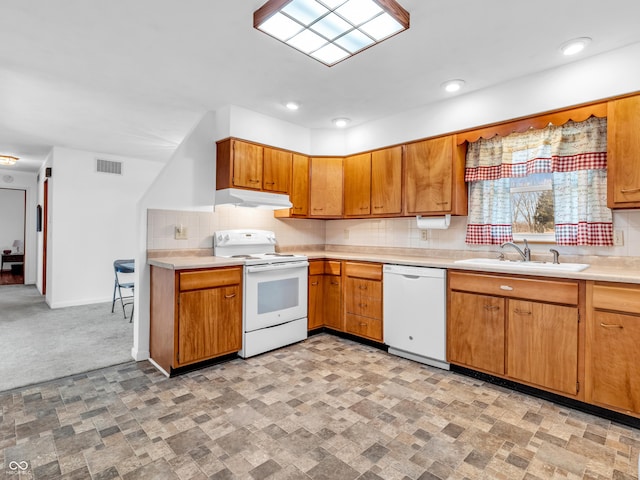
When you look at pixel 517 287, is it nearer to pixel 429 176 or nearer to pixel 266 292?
pixel 429 176

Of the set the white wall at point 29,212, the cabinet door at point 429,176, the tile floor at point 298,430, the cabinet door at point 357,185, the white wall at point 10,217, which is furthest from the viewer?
the white wall at point 10,217

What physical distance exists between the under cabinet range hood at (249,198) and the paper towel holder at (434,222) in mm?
1392

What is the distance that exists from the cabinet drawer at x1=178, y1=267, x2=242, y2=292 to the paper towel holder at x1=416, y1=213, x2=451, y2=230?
1.84 m

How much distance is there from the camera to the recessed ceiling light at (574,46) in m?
2.18

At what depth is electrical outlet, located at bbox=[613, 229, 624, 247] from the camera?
8.04ft

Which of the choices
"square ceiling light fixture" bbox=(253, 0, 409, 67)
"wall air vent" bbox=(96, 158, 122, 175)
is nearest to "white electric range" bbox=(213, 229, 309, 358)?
"square ceiling light fixture" bbox=(253, 0, 409, 67)

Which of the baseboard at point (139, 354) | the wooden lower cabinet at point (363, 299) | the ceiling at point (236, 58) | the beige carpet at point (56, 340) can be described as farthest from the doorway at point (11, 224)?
the wooden lower cabinet at point (363, 299)

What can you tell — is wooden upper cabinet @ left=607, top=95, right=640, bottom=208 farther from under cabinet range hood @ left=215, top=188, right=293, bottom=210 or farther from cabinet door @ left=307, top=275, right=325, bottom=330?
under cabinet range hood @ left=215, top=188, right=293, bottom=210

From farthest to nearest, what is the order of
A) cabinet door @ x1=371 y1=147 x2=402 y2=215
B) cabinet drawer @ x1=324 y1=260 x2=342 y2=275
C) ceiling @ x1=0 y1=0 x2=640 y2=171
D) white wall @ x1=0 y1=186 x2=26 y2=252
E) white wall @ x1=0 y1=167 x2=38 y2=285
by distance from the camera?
white wall @ x1=0 y1=186 x2=26 y2=252
white wall @ x1=0 y1=167 x2=38 y2=285
cabinet drawer @ x1=324 y1=260 x2=342 y2=275
cabinet door @ x1=371 y1=147 x2=402 y2=215
ceiling @ x1=0 y1=0 x2=640 y2=171

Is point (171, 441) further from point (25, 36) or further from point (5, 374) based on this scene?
point (25, 36)

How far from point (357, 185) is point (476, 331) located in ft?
6.65

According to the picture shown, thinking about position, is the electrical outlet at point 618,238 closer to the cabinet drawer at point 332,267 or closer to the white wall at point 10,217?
the cabinet drawer at point 332,267

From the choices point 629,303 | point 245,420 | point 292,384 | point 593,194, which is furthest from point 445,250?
point 245,420

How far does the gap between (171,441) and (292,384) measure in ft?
3.07
